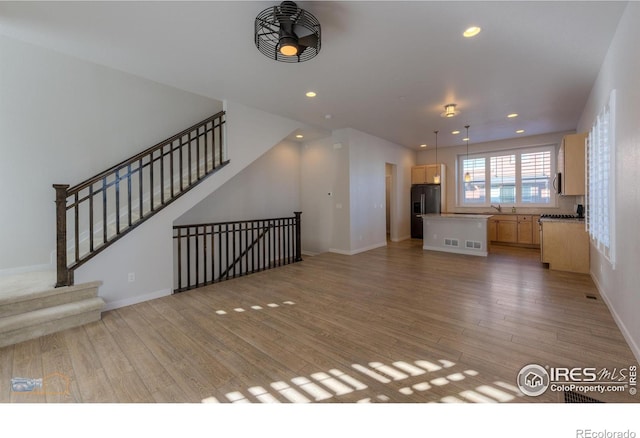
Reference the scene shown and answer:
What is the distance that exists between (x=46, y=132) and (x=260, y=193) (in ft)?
12.8

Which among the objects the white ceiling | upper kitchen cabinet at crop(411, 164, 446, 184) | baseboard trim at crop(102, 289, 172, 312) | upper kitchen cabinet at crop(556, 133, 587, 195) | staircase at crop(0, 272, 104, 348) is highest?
the white ceiling

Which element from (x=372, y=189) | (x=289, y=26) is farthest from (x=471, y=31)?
(x=372, y=189)

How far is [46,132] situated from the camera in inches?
143

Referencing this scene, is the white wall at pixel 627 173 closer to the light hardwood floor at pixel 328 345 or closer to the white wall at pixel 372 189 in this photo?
the light hardwood floor at pixel 328 345

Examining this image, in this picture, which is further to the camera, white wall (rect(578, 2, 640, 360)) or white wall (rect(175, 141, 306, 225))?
white wall (rect(175, 141, 306, 225))

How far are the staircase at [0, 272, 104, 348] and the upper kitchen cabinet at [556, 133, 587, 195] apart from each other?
7.24m

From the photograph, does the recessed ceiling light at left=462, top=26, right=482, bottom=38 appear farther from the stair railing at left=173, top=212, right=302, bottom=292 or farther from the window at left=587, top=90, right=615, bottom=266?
the stair railing at left=173, top=212, right=302, bottom=292

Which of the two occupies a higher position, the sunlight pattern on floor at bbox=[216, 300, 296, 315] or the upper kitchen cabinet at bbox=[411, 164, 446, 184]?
the upper kitchen cabinet at bbox=[411, 164, 446, 184]

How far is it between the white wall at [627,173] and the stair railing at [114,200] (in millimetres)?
4899

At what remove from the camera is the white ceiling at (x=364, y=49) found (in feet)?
8.55

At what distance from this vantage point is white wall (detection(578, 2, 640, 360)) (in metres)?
2.29

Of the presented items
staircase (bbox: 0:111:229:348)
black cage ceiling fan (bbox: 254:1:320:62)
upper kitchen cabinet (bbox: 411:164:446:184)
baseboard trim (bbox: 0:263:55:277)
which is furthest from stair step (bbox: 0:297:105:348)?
upper kitchen cabinet (bbox: 411:164:446:184)
